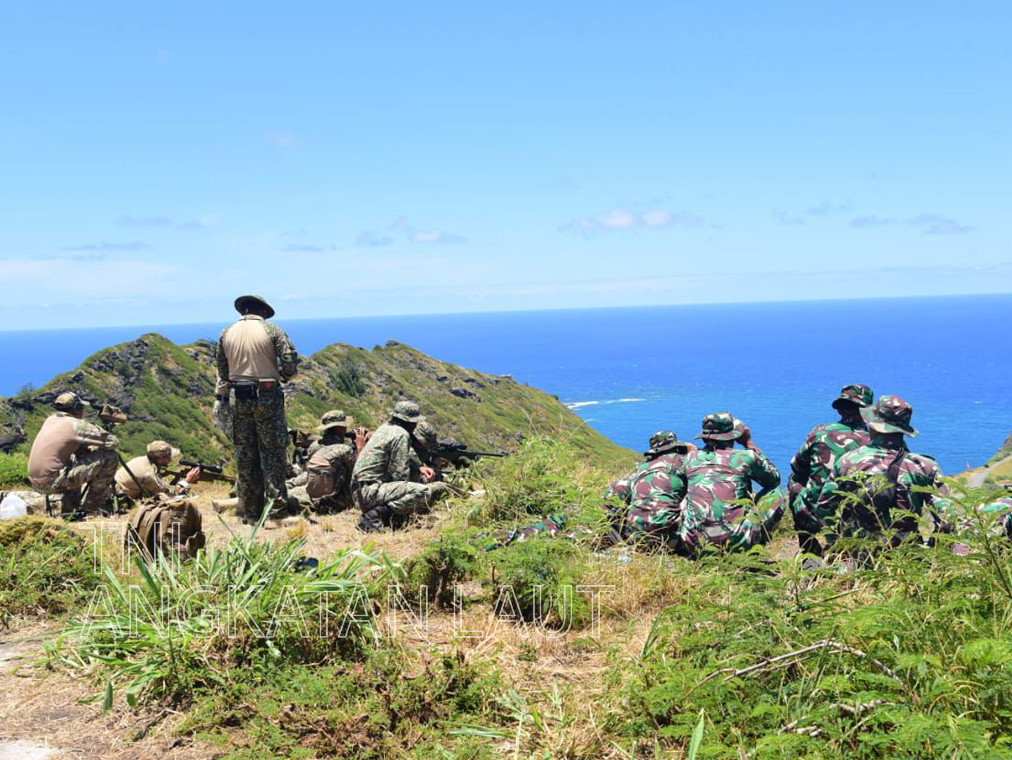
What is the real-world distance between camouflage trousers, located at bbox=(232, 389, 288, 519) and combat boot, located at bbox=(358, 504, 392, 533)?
3.97 feet

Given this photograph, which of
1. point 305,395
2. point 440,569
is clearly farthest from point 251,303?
point 305,395

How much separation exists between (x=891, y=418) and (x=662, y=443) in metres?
2.10

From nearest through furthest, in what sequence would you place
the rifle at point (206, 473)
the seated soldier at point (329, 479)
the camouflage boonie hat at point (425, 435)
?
the camouflage boonie hat at point (425, 435) < the seated soldier at point (329, 479) < the rifle at point (206, 473)

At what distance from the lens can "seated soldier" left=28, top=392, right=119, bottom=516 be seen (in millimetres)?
8641

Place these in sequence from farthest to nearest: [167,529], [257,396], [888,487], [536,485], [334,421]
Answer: [334,421] → [257,396] → [536,485] → [888,487] → [167,529]

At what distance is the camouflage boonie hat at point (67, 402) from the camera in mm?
8906

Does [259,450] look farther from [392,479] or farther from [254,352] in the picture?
[392,479]

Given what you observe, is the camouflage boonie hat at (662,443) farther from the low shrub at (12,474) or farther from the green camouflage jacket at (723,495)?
the low shrub at (12,474)

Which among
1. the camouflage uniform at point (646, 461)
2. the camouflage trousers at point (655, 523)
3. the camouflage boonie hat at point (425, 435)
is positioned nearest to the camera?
the camouflage trousers at point (655, 523)

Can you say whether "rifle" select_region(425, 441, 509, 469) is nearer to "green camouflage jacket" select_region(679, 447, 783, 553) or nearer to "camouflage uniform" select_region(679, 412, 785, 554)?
"camouflage uniform" select_region(679, 412, 785, 554)

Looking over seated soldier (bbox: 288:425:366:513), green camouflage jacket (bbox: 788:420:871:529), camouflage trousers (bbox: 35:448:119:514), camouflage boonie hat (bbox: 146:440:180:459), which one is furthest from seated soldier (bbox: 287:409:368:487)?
green camouflage jacket (bbox: 788:420:871:529)

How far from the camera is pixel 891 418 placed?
686cm

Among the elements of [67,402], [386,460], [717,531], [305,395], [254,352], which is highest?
[254,352]

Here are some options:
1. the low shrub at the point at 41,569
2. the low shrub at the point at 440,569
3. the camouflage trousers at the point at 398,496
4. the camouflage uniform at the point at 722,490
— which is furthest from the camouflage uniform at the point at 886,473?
the low shrub at the point at 41,569
